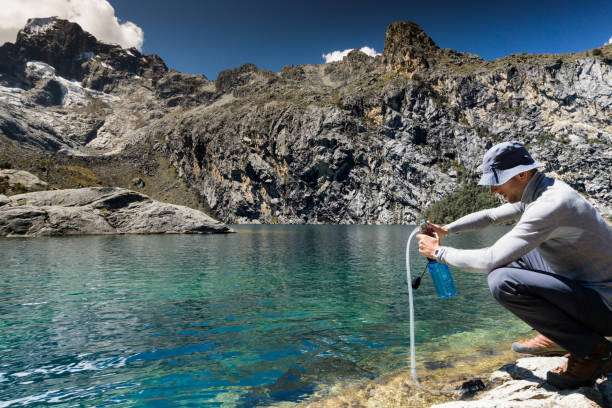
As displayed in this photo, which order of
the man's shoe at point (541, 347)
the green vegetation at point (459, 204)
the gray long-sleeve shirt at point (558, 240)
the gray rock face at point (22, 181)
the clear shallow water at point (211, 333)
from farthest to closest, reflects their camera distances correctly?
1. the green vegetation at point (459, 204)
2. the gray rock face at point (22, 181)
3. the clear shallow water at point (211, 333)
4. the man's shoe at point (541, 347)
5. the gray long-sleeve shirt at point (558, 240)

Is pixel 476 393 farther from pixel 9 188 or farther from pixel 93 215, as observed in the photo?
pixel 9 188

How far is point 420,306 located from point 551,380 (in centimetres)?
852

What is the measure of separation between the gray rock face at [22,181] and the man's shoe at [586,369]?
88.5 m

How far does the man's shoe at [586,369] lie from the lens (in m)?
4.04

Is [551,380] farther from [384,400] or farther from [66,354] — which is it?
[66,354]

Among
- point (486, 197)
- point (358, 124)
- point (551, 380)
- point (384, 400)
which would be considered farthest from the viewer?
point (358, 124)

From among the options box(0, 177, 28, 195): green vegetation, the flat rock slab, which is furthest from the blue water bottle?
box(0, 177, 28, 195): green vegetation

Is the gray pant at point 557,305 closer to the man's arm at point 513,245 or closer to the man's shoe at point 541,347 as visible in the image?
the man's arm at point 513,245

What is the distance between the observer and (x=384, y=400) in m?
5.43

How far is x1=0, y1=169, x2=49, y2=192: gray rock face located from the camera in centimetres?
6775

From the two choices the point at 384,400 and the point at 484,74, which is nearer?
the point at 384,400

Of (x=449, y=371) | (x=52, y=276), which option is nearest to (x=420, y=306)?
(x=449, y=371)

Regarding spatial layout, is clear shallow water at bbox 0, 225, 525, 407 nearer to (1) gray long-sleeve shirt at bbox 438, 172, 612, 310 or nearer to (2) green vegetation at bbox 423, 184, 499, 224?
(1) gray long-sleeve shirt at bbox 438, 172, 612, 310

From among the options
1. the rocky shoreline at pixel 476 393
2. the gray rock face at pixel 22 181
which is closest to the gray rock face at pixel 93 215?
the gray rock face at pixel 22 181
